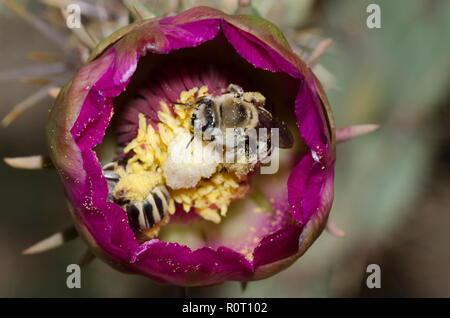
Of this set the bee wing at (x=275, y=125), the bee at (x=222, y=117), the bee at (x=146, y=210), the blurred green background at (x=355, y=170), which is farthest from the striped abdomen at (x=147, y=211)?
the blurred green background at (x=355, y=170)

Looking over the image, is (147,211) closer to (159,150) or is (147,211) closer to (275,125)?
(159,150)

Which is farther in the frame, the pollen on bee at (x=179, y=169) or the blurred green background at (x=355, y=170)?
the blurred green background at (x=355, y=170)

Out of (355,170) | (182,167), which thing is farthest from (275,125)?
(355,170)

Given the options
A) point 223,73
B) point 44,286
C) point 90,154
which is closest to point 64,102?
point 90,154

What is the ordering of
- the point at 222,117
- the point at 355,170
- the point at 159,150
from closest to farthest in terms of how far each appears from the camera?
the point at 222,117 → the point at 159,150 → the point at 355,170

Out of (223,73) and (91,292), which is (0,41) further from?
(223,73)

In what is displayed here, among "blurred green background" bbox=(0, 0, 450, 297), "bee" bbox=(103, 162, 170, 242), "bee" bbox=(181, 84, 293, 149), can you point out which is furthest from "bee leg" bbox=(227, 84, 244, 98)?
"blurred green background" bbox=(0, 0, 450, 297)

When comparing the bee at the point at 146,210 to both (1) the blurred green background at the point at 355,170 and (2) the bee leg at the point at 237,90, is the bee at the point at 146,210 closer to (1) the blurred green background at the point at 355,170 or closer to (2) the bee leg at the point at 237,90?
(2) the bee leg at the point at 237,90
